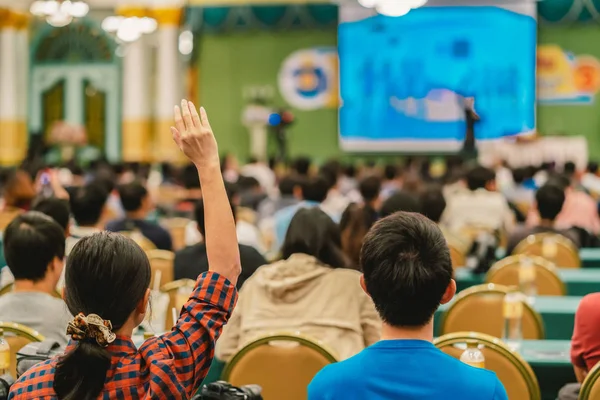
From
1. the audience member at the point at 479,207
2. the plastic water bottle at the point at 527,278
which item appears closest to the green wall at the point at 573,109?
the audience member at the point at 479,207

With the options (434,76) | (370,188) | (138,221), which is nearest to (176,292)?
(138,221)

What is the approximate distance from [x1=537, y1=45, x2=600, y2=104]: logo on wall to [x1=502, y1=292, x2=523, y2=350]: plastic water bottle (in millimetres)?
14925

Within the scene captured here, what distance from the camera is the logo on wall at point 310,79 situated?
20016 mm

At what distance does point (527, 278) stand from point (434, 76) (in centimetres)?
1374

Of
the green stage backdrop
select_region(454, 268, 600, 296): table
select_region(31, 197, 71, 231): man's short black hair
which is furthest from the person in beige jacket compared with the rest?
the green stage backdrop

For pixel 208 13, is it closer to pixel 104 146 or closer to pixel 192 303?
pixel 104 146

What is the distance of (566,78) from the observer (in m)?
19.1

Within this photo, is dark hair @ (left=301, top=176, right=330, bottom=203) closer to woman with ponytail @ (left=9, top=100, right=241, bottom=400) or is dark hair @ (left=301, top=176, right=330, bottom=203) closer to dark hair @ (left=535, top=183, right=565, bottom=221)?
dark hair @ (left=535, top=183, right=565, bottom=221)

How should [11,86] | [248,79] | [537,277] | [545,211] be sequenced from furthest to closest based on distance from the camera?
1. [248,79]
2. [11,86]
3. [545,211]
4. [537,277]

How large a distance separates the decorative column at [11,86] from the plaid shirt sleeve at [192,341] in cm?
1777

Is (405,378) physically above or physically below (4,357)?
above

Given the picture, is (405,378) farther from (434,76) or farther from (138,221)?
(434,76)

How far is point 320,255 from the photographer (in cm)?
443

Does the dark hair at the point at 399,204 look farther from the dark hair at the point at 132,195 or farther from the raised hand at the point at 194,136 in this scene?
the raised hand at the point at 194,136
